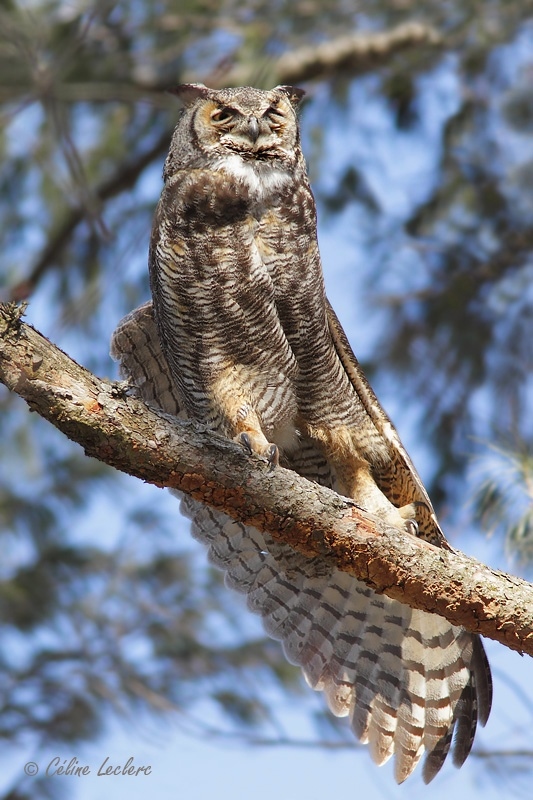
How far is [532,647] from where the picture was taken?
249 cm

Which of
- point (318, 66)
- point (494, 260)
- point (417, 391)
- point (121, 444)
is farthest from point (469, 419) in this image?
point (121, 444)

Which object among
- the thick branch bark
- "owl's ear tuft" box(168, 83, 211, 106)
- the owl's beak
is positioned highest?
"owl's ear tuft" box(168, 83, 211, 106)

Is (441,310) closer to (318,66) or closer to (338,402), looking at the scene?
(318,66)

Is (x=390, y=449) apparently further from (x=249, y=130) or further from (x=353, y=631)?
(x=249, y=130)

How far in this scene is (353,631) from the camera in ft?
11.3

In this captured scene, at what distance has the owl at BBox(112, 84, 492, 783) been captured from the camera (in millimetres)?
2967

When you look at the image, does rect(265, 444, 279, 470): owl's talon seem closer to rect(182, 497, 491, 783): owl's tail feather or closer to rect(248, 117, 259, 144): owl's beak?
rect(182, 497, 491, 783): owl's tail feather

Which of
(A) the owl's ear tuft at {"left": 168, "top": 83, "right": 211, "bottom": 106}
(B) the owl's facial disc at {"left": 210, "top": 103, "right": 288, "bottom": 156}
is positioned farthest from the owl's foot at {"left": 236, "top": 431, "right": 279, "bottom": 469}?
(A) the owl's ear tuft at {"left": 168, "top": 83, "right": 211, "bottom": 106}

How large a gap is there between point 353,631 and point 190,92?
2.02 m

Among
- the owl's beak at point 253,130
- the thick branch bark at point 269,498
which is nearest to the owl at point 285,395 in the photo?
the owl's beak at point 253,130

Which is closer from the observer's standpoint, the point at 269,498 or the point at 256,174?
the point at 269,498

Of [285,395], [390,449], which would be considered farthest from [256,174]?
[390,449]

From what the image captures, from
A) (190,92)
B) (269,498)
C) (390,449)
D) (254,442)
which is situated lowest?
(269,498)

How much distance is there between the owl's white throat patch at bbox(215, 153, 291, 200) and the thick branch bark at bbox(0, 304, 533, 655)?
94 cm
